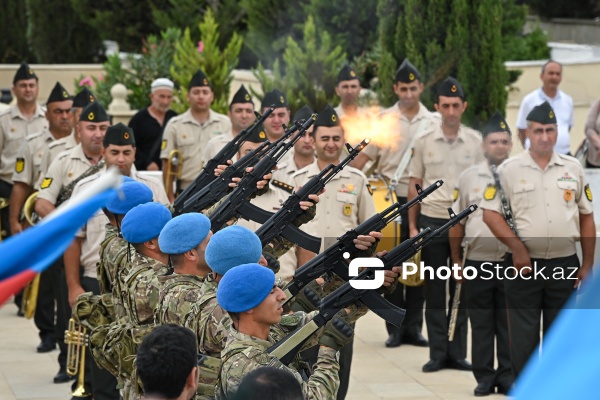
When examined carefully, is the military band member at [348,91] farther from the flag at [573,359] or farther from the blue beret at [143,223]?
the flag at [573,359]

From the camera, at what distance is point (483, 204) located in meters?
9.66

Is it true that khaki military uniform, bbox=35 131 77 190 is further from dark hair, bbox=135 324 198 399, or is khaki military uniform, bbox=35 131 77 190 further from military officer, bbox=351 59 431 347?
dark hair, bbox=135 324 198 399

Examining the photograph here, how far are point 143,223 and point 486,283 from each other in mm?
3645

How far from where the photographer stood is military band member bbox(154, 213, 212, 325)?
6.57 metres

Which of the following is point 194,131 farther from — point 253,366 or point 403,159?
point 253,366

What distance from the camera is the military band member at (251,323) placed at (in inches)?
214

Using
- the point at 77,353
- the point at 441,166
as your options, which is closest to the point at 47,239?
the point at 77,353

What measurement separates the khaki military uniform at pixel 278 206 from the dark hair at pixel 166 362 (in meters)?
4.71

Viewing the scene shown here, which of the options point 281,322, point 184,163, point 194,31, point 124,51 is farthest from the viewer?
point 124,51

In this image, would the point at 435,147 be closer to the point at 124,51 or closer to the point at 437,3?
the point at 437,3

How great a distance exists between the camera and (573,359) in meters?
2.91

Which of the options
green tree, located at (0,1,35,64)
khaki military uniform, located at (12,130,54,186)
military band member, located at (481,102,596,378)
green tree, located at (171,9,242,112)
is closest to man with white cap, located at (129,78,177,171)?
khaki military uniform, located at (12,130,54,186)

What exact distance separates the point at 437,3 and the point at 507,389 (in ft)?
20.5

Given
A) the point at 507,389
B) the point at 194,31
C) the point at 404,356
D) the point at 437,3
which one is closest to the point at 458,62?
the point at 437,3
